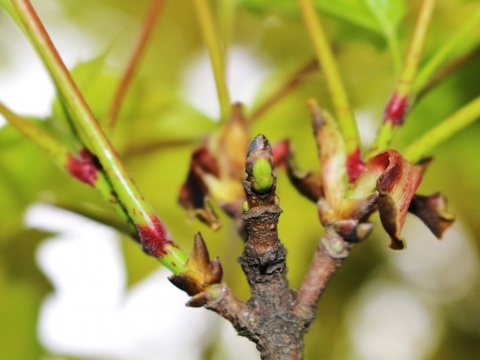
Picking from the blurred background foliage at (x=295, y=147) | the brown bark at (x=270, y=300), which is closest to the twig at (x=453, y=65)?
the blurred background foliage at (x=295, y=147)

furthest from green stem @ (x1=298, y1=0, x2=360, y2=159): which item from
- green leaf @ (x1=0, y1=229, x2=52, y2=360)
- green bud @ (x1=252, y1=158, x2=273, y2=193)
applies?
green leaf @ (x1=0, y1=229, x2=52, y2=360)

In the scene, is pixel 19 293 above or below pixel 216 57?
below

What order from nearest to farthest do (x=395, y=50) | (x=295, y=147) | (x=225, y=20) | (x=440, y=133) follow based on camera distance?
1. (x=440, y=133)
2. (x=395, y=50)
3. (x=225, y=20)
4. (x=295, y=147)

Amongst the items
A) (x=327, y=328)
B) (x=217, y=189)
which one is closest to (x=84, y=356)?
(x=327, y=328)

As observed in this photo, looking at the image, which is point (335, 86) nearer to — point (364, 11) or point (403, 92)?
point (403, 92)

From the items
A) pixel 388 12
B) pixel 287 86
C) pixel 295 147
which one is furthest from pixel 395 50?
pixel 295 147

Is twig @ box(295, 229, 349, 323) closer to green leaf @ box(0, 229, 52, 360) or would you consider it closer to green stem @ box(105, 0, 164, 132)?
green stem @ box(105, 0, 164, 132)

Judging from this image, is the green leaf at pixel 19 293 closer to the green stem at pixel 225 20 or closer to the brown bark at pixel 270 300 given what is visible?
the green stem at pixel 225 20
